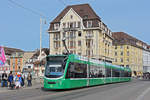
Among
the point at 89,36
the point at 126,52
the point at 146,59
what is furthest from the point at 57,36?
the point at 146,59

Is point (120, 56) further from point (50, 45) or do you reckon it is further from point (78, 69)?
point (78, 69)

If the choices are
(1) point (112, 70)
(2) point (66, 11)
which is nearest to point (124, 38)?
(2) point (66, 11)

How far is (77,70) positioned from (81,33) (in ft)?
158

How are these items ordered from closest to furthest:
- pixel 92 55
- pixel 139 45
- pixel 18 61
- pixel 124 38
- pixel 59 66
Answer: pixel 59 66, pixel 92 55, pixel 18 61, pixel 124 38, pixel 139 45

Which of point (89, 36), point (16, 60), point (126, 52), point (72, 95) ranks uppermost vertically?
point (89, 36)

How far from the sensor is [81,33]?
70125 millimetres

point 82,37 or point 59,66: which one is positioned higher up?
point 82,37

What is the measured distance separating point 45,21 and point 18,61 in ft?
235

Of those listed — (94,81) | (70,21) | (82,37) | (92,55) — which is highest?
(70,21)

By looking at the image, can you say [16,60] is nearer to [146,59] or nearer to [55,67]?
[146,59]

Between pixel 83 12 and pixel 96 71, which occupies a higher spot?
pixel 83 12

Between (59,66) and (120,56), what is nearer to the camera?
(59,66)

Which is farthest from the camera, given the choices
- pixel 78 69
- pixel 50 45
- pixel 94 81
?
pixel 50 45

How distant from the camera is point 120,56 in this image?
4414 inches
